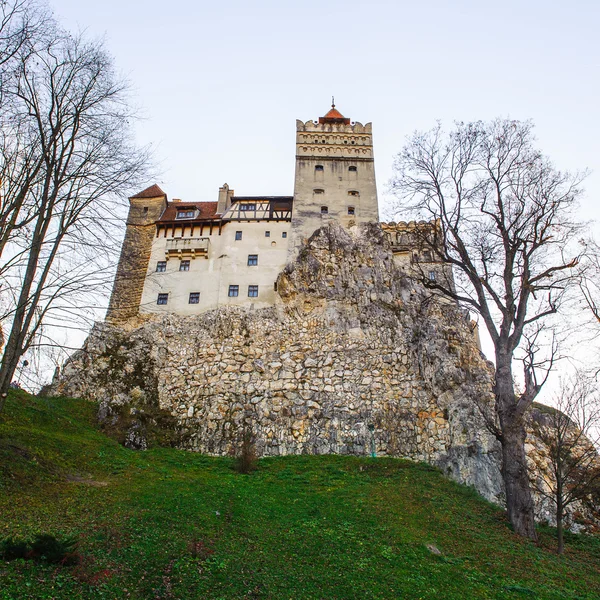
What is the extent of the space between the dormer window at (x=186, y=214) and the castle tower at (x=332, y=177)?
7512 mm

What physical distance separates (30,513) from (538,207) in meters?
17.0

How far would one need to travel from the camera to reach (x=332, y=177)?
119ft

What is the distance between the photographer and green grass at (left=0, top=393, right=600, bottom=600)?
29.1 ft

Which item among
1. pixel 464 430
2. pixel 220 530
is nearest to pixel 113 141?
pixel 220 530

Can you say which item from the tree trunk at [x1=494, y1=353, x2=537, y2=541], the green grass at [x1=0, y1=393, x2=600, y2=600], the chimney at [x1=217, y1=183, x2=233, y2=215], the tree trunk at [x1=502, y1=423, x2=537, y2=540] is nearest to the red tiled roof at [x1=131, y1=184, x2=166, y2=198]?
the chimney at [x1=217, y1=183, x2=233, y2=215]

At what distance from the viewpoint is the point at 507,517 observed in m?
15.1

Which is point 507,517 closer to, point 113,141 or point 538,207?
point 538,207

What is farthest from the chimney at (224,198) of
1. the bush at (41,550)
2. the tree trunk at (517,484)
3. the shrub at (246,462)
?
the bush at (41,550)

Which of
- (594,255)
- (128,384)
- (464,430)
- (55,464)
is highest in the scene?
(594,255)

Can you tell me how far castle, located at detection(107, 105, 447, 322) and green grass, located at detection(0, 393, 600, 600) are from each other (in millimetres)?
13285

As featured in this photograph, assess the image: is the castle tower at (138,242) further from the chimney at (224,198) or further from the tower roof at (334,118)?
the tower roof at (334,118)

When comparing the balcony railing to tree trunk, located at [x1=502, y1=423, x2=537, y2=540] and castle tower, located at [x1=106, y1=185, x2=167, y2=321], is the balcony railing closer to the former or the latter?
castle tower, located at [x1=106, y1=185, x2=167, y2=321]

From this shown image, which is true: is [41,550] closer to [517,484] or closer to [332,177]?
[517,484]

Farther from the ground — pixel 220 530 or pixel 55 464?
pixel 55 464
